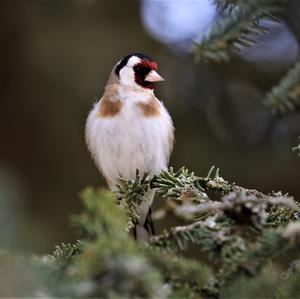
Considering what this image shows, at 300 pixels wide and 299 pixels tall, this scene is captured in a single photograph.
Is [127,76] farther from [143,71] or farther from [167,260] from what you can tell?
[167,260]

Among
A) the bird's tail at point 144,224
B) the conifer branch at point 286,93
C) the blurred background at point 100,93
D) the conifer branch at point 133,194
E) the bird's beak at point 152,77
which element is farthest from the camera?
the blurred background at point 100,93

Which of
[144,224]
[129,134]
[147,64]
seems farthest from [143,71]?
[144,224]

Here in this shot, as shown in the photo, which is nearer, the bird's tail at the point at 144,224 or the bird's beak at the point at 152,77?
the bird's tail at the point at 144,224

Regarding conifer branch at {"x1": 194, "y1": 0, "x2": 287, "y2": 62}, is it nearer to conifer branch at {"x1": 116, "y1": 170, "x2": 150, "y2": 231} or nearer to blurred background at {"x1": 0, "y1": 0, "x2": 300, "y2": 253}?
conifer branch at {"x1": 116, "y1": 170, "x2": 150, "y2": 231}

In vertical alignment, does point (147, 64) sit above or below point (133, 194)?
above

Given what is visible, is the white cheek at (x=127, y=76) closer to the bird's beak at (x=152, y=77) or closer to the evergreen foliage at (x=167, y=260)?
the bird's beak at (x=152, y=77)

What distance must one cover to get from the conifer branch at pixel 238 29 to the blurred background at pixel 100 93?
2383 mm

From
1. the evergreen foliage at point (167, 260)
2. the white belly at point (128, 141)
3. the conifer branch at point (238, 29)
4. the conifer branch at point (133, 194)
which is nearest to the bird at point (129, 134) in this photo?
the white belly at point (128, 141)

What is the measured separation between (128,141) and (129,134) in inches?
1.5

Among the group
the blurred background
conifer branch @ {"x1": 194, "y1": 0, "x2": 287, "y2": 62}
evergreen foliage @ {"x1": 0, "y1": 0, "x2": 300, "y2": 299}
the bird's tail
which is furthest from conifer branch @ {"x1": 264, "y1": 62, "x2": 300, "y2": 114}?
the blurred background

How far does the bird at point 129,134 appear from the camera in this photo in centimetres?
310

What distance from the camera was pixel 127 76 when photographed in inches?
138

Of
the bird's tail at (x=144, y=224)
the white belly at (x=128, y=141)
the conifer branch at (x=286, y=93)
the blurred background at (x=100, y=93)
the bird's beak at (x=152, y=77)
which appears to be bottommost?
the conifer branch at (x=286, y=93)

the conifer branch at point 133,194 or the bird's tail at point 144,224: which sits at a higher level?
the bird's tail at point 144,224
